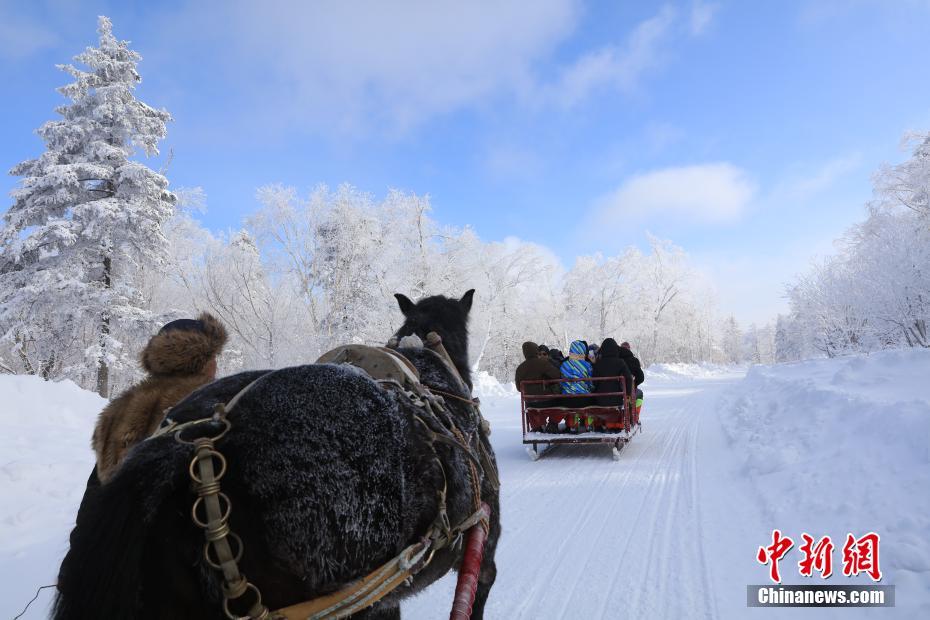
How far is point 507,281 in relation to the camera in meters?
28.0

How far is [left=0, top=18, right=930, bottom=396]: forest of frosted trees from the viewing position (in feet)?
44.8

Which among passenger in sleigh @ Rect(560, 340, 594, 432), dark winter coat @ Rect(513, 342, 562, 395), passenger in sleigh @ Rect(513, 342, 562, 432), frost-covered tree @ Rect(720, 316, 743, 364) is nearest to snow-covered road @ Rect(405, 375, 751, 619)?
passenger in sleigh @ Rect(513, 342, 562, 432)

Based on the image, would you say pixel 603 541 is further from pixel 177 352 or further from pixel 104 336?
pixel 104 336

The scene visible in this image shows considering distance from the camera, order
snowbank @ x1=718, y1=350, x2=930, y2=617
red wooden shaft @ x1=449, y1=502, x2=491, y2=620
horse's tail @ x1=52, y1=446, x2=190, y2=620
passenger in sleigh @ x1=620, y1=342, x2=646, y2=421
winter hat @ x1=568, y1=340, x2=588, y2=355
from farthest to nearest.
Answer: passenger in sleigh @ x1=620, y1=342, x2=646, y2=421
winter hat @ x1=568, y1=340, x2=588, y2=355
snowbank @ x1=718, y1=350, x2=930, y2=617
red wooden shaft @ x1=449, y1=502, x2=491, y2=620
horse's tail @ x1=52, y1=446, x2=190, y2=620

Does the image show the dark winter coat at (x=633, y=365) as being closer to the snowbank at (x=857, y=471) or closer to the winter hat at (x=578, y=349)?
the winter hat at (x=578, y=349)

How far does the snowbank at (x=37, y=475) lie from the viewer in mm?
→ 3859

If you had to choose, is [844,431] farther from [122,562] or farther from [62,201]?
[62,201]

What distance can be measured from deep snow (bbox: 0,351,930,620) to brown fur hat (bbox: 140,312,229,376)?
145 centimetres

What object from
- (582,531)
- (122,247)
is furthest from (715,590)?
(122,247)

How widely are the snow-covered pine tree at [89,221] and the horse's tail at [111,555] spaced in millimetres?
15483

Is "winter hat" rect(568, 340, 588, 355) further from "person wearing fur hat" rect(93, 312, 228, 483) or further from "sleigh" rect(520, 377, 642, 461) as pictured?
"person wearing fur hat" rect(93, 312, 228, 483)

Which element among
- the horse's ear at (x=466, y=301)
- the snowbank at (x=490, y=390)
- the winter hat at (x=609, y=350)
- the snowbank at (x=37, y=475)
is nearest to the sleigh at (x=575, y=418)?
the winter hat at (x=609, y=350)

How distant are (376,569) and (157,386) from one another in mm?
1552

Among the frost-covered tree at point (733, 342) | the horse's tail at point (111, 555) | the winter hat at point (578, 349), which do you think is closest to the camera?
the horse's tail at point (111, 555)
